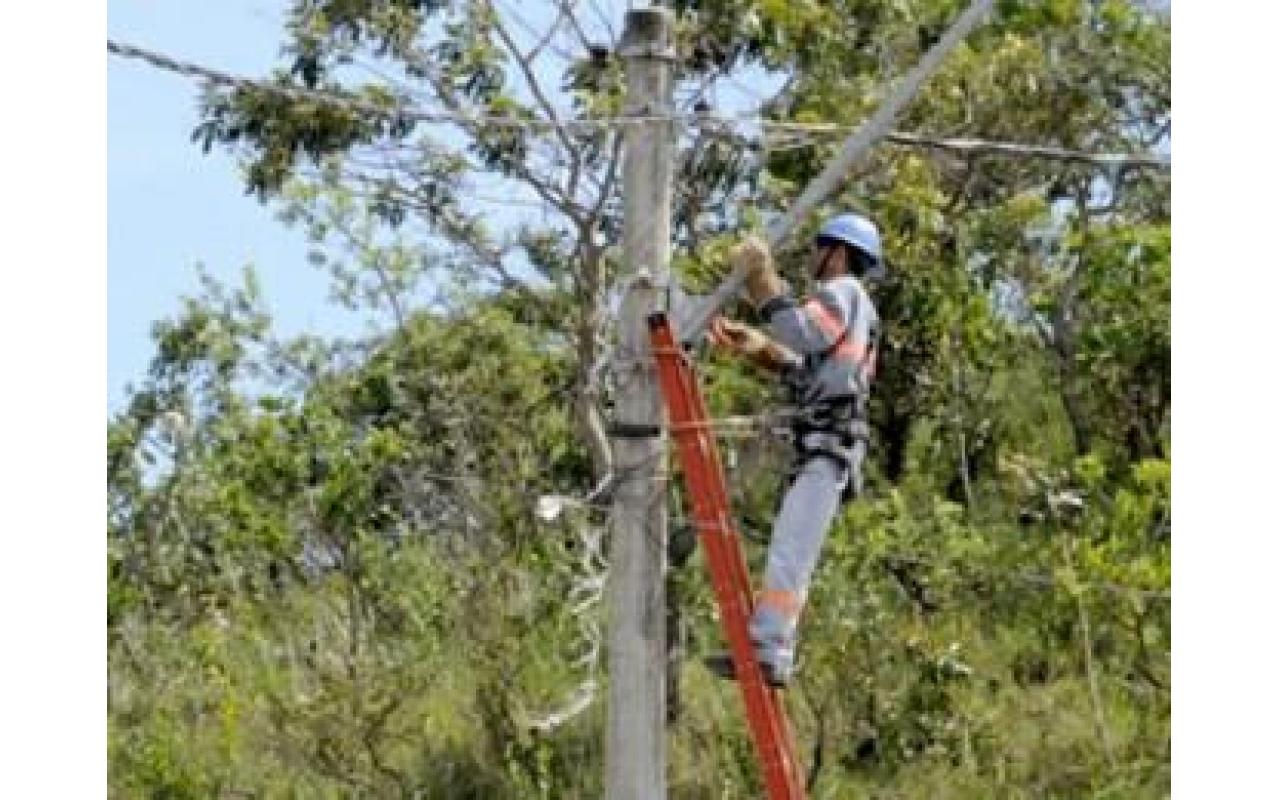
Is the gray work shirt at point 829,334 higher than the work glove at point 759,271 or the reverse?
the reverse

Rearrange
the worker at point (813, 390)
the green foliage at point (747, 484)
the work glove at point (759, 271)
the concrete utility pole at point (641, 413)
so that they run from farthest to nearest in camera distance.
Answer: the green foliage at point (747, 484) → the concrete utility pole at point (641, 413) → the worker at point (813, 390) → the work glove at point (759, 271)

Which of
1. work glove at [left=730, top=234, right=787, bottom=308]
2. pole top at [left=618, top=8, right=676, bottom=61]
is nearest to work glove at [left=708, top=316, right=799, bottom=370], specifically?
work glove at [left=730, top=234, right=787, bottom=308]

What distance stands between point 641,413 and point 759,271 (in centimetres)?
48

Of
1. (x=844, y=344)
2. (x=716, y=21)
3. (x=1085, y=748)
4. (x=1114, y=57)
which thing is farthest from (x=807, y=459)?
(x=1114, y=57)

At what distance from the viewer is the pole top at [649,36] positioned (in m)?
6.11

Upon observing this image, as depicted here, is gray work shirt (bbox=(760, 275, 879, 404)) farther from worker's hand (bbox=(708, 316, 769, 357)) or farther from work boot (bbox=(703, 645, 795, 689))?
work boot (bbox=(703, 645, 795, 689))

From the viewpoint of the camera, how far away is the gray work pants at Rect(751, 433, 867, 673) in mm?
5938

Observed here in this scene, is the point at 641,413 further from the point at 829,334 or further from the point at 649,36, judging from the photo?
the point at 649,36

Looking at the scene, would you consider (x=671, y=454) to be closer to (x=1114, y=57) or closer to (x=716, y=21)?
(x=716, y=21)

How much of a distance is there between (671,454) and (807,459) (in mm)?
376

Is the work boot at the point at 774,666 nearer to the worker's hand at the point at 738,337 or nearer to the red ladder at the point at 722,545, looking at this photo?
the red ladder at the point at 722,545

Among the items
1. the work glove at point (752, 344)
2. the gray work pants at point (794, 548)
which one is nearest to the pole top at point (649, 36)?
the work glove at point (752, 344)

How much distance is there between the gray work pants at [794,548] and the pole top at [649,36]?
898mm

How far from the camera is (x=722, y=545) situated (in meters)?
6.01
